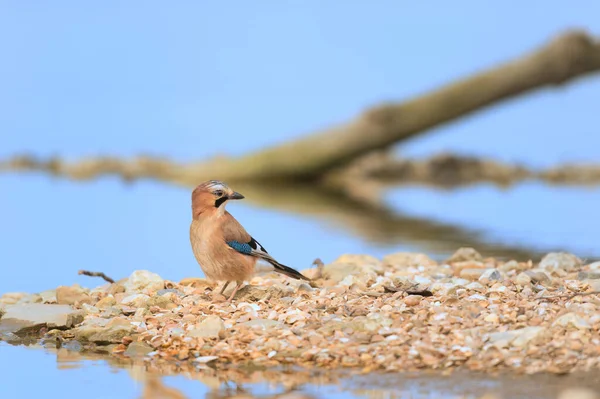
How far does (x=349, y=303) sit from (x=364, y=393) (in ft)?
4.24

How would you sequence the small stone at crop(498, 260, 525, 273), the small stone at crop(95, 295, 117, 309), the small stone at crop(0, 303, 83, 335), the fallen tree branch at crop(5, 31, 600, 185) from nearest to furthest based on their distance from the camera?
1. the small stone at crop(0, 303, 83, 335)
2. the small stone at crop(95, 295, 117, 309)
3. the small stone at crop(498, 260, 525, 273)
4. the fallen tree branch at crop(5, 31, 600, 185)

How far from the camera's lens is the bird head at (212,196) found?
4816 millimetres

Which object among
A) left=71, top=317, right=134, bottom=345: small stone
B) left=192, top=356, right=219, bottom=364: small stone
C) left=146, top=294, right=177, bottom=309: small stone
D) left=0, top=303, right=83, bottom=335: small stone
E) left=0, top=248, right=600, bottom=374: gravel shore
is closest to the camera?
left=0, top=248, right=600, bottom=374: gravel shore

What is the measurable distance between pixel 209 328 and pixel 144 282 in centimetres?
128

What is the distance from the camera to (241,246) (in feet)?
15.8

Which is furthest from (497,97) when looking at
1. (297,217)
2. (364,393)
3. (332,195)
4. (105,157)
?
(364,393)

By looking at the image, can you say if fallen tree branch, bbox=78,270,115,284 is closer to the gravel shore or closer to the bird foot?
the gravel shore

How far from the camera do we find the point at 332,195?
1283 cm

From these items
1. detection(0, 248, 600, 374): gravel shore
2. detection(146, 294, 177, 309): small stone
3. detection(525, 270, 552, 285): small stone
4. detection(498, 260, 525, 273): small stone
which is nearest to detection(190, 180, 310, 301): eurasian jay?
detection(0, 248, 600, 374): gravel shore

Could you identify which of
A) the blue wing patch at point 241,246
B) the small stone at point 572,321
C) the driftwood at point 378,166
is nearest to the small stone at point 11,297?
the blue wing patch at point 241,246

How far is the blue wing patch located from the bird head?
22cm

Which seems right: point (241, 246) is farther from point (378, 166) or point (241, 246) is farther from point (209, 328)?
point (378, 166)

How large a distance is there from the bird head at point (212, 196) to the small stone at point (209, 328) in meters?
0.75

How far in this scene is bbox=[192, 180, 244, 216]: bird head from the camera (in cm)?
482
